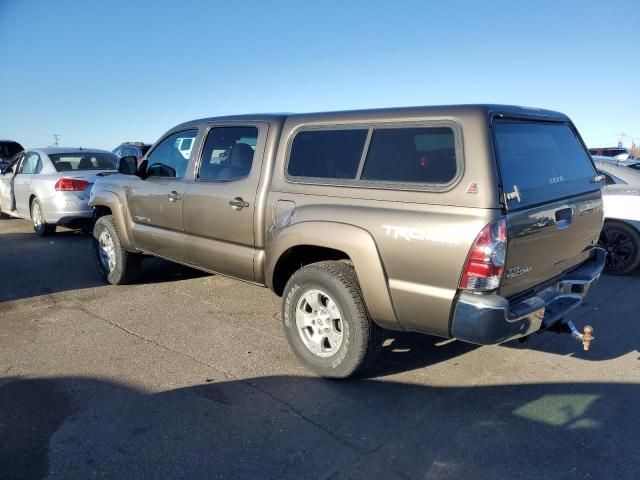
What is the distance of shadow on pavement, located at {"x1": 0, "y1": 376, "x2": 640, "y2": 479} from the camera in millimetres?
2586

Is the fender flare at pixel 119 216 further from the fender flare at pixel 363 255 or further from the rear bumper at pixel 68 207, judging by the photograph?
the rear bumper at pixel 68 207

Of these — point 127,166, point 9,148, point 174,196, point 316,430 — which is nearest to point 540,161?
point 316,430

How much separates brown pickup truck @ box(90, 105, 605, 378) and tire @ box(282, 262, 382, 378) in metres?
0.01

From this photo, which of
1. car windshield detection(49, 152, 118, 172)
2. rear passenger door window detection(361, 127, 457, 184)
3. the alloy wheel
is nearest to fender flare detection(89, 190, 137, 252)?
the alloy wheel

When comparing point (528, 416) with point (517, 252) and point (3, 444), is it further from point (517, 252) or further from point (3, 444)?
point (3, 444)

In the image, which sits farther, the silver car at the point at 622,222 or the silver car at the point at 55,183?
the silver car at the point at 55,183

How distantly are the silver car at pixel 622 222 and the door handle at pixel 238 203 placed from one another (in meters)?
4.98

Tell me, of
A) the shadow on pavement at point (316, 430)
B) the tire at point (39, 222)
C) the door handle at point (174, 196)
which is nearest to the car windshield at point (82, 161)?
the tire at point (39, 222)

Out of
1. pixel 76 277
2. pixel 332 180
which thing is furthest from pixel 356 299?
pixel 76 277

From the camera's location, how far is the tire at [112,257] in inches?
223

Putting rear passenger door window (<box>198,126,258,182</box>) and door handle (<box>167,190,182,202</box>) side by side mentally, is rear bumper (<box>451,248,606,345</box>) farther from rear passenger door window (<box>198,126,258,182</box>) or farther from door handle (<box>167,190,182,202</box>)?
door handle (<box>167,190,182,202</box>)

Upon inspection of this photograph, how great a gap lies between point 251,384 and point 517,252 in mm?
1998

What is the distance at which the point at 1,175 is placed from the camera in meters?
10.4

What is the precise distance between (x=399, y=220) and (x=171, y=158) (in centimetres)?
299
